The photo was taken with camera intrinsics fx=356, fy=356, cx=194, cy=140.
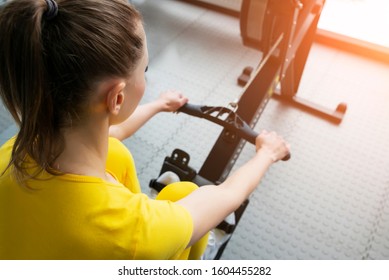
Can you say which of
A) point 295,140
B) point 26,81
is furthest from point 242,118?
point 26,81

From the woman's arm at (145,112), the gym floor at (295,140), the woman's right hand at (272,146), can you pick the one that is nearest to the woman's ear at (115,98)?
the woman's arm at (145,112)

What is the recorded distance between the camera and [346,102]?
1.90 meters

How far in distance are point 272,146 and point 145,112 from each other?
0.40 m

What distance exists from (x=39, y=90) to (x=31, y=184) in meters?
0.17

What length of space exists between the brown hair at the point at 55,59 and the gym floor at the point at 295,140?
0.95 metres

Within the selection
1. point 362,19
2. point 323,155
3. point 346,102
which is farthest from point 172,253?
point 362,19

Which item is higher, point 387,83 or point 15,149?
point 15,149
